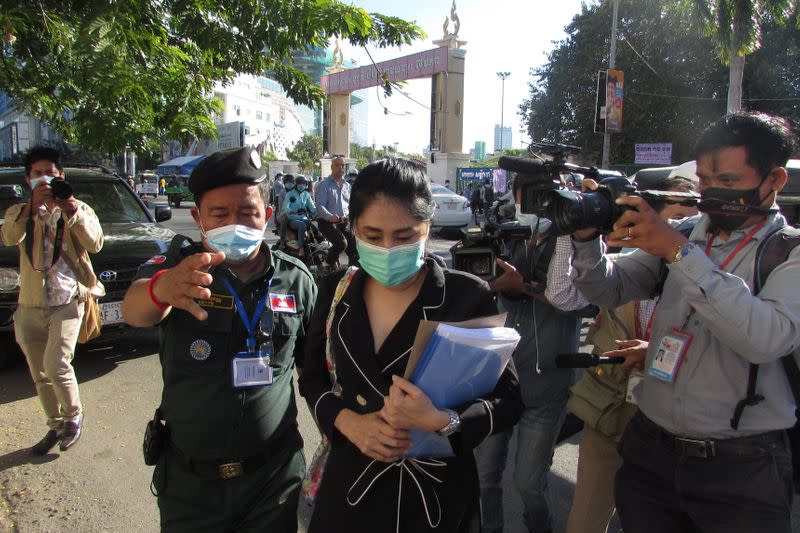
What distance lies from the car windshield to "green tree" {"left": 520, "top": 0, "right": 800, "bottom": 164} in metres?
19.1

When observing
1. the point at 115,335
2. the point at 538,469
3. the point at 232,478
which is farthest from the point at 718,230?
the point at 115,335

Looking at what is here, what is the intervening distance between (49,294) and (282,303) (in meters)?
2.58

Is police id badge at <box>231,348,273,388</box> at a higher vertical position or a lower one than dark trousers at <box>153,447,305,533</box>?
higher

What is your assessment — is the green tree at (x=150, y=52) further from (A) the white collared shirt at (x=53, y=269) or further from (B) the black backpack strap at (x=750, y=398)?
(B) the black backpack strap at (x=750, y=398)

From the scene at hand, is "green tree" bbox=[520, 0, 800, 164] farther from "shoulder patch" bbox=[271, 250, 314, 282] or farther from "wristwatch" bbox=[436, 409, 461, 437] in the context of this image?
"wristwatch" bbox=[436, 409, 461, 437]

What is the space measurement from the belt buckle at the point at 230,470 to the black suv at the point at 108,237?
3.88 m

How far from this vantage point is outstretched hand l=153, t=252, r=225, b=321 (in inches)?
64.4

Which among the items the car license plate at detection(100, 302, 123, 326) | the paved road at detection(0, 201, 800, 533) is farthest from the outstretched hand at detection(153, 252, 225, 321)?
the car license plate at detection(100, 302, 123, 326)

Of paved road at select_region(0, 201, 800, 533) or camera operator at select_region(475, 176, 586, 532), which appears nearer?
camera operator at select_region(475, 176, 586, 532)

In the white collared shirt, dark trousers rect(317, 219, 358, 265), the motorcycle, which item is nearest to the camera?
the white collared shirt

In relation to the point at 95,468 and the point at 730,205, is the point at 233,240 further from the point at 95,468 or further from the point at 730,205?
the point at 95,468

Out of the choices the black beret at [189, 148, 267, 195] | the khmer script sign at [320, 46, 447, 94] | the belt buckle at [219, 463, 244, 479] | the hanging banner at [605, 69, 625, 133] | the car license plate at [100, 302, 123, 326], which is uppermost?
the khmer script sign at [320, 46, 447, 94]

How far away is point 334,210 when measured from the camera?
373 inches

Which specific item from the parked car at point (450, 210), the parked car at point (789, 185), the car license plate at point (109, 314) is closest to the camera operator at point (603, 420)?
the parked car at point (789, 185)
